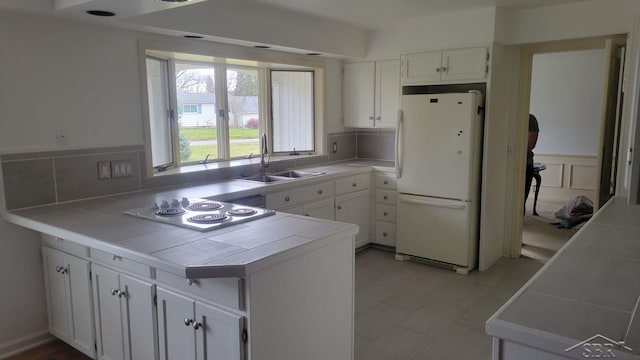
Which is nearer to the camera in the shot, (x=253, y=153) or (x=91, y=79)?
(x=91, y=79)

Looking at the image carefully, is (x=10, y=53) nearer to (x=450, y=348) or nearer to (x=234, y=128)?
(x=234, y=128)

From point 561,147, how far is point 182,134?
20.0ft

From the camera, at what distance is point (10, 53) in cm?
263

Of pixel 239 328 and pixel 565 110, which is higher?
pixel 565 110

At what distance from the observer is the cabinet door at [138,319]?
2.14m

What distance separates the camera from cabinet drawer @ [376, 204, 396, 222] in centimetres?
469

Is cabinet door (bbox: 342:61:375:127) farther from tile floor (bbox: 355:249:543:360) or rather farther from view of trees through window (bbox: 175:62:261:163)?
tile floor (bbox: 355:249:543:360)

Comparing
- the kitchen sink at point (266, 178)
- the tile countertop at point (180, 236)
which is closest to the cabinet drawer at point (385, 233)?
the kitchen sink at point (266, 178)

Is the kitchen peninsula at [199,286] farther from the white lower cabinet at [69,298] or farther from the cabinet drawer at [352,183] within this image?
the cabinet drawer at [352,183]

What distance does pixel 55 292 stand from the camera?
9.11 ft

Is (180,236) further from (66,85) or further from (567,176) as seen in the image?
(567,176)

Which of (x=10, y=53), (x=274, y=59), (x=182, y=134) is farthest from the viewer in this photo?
(x=274, y=59)

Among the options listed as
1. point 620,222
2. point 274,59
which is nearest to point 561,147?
point 274,59

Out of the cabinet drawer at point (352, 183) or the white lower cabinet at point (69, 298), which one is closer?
the white lower cabinet at point (69, 298)
